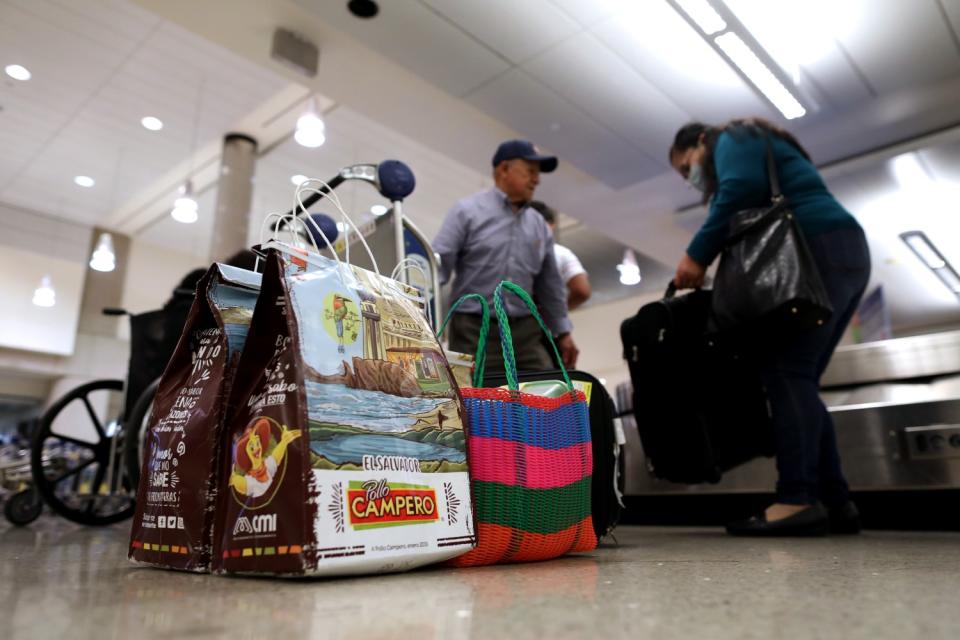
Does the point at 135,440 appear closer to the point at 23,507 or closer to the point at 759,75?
the point at 23,507

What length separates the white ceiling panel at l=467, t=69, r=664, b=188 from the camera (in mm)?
4137

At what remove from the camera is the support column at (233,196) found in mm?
5785

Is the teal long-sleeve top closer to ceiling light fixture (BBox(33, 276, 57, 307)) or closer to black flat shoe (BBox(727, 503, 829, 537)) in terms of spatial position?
black flat shoe (BBox(727, 503, 829, 537))

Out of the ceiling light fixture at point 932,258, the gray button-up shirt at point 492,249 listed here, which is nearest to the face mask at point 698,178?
the gray button-up shirt at point 492,249

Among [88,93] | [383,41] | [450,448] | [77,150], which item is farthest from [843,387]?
[77,150]

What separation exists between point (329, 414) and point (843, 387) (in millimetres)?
2339

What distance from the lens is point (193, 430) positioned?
0.97m

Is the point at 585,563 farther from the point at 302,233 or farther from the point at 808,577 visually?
the point at 302,233

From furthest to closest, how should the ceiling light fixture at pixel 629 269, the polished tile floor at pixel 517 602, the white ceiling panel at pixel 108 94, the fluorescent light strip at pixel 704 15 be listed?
the ceiling light fixture at pixel 629 269
the white ceiling panel at pixel 108 94
the fluorescent light strip at pixel 704 15
the polished tile floor at pixel 517 602

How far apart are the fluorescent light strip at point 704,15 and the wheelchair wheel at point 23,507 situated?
3448 mm

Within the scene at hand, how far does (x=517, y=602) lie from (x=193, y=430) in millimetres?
562

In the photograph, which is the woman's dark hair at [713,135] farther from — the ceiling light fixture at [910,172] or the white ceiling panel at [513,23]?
the ceiling light fixture at [910,172]

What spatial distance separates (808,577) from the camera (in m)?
0.87

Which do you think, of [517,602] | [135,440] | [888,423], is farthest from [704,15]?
[517,602]
